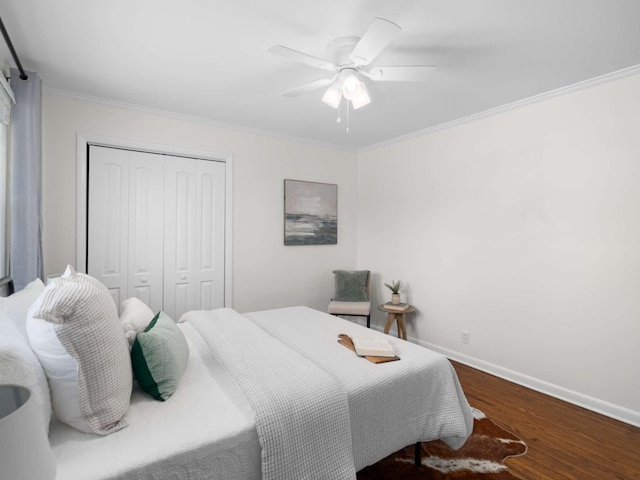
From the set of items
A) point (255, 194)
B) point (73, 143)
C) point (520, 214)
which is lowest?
point (520, 214)

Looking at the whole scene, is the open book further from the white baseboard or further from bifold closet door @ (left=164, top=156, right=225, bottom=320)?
bifold closet door @ (left=164, top=156, right=225, bottom=320)

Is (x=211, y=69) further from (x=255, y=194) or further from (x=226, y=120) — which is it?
(x=255, y=194)

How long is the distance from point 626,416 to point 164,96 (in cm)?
443

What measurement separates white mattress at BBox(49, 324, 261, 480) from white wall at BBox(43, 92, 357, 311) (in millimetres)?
2283

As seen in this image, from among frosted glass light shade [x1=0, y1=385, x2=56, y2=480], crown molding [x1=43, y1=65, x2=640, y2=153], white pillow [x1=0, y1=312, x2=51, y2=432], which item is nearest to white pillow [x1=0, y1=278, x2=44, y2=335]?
white pillow [x1=0, y1=312, x2=51, y2=432]

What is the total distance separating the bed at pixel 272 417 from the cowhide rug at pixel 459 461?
23cm

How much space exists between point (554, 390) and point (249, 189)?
349cm

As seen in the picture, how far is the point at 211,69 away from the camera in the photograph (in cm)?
245

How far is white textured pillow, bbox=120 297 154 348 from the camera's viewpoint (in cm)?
156

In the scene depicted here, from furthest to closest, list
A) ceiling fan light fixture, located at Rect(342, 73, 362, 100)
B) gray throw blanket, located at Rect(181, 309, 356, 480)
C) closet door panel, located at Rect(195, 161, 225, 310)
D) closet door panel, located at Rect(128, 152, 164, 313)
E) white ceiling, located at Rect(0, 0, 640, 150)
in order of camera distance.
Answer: closet door panel, located at Rect(195, 161, 225, 310)
closet door panel, located at Rect(128, 152, 164, 313)
ceiling fan light fixture, located at Rect(342, 73, 362, 100)
white ceiling, located at Rect(0, 0, 640, 150)
gray throw blanket, located at Rect(181, 309, 356, 480)

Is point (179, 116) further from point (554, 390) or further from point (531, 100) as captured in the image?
point (554, 390)

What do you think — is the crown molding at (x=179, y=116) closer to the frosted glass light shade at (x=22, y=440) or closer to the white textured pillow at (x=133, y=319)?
the white textured pillow at (x=133, y=319)

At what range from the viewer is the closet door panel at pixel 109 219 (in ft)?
9.92

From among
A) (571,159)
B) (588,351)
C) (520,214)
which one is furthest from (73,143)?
(588,351)
